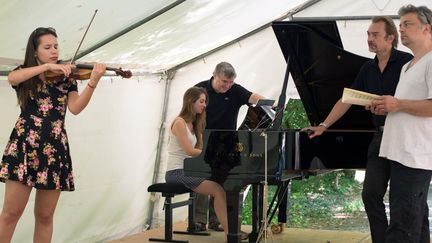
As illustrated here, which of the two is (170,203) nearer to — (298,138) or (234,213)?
(234,213)

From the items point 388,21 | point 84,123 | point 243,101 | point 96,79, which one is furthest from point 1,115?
point 388,21

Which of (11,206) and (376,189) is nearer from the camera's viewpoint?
(11,206)

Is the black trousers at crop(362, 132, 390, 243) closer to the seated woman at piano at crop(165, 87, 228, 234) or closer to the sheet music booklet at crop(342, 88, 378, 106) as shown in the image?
the sheet music booklet at crop(342, 88, 378, 106)

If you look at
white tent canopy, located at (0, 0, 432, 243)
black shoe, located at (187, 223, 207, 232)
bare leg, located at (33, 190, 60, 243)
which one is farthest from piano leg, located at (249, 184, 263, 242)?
bare leg, located at (33, 190, 60, 243)

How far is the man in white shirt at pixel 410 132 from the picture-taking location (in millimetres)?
3207

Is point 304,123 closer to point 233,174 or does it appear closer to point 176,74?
point 176,74

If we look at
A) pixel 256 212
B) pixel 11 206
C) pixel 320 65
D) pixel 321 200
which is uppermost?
pixel 320 65

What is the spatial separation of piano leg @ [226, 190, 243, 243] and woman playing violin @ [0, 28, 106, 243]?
5.00 ft

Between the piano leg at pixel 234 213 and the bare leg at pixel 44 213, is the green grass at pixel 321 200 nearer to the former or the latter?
the piano leg at pixel 234 213

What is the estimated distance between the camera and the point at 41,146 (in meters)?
3.20

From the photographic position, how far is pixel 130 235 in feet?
20.1

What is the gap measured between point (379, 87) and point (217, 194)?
167 centimetres

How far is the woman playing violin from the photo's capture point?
3.17 m

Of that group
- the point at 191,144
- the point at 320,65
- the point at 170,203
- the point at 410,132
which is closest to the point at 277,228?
the point at 170,203
